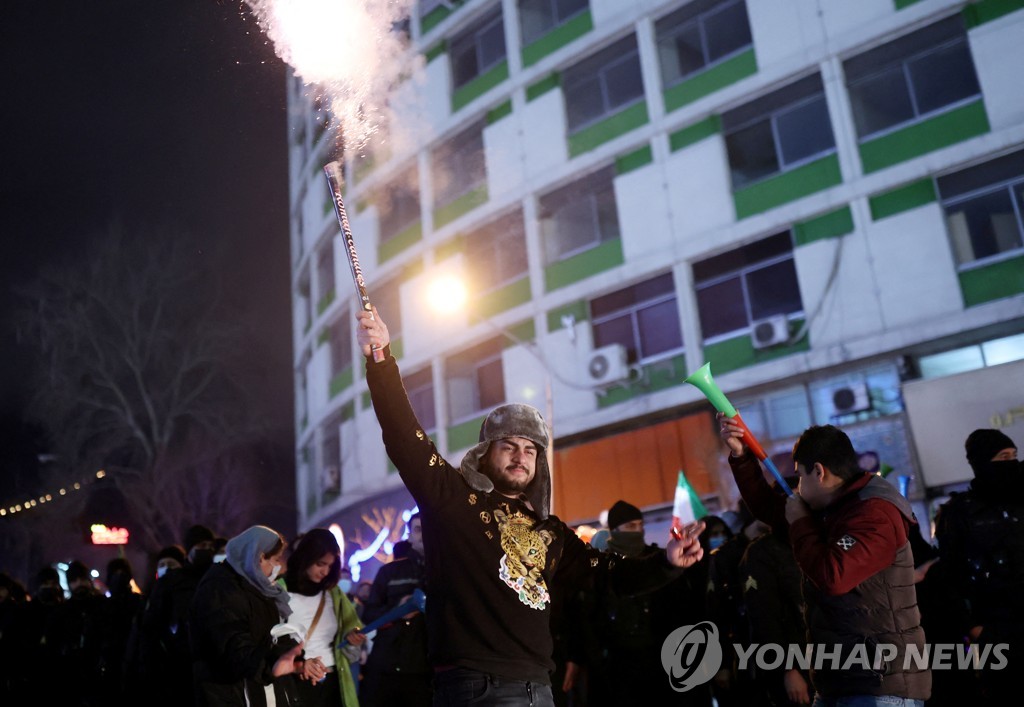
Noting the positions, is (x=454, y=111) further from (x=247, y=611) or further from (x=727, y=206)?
(x=247, y=611)

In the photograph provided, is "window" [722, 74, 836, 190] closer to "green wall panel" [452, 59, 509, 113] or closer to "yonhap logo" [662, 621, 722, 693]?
"green wall panel" [452, 59, 509, 113]

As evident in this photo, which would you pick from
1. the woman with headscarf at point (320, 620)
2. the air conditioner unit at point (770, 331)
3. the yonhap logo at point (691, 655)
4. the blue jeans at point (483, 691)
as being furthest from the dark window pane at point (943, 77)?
the blue jeans at point (483, 691)

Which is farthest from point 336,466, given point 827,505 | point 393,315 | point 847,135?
point 827,505

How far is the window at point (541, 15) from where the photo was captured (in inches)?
918

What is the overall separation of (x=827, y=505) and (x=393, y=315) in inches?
928

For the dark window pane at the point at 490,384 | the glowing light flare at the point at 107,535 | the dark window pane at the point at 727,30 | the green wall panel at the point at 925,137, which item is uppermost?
the dark window pane at the point at 727,30

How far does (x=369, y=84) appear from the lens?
6133mm

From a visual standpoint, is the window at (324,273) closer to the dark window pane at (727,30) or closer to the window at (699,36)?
the window at (699,36)

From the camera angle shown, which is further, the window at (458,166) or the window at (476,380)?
the window at (458,166)

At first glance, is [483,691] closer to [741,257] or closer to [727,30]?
[741,257]

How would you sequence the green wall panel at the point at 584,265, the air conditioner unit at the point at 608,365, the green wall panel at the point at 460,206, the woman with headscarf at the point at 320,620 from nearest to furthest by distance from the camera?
the woman with headscarf at the point at 320,620
the air conditioner unit at the point at 608,365
the green wall panel at the point at 584,265
the green wall panel at the point at 460,206

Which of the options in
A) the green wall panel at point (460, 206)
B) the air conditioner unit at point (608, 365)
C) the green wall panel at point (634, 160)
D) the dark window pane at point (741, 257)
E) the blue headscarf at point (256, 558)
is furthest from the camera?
the green wall panel at point (460, 206)

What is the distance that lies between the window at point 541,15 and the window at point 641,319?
7.73m

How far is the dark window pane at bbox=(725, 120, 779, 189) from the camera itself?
19.0m
